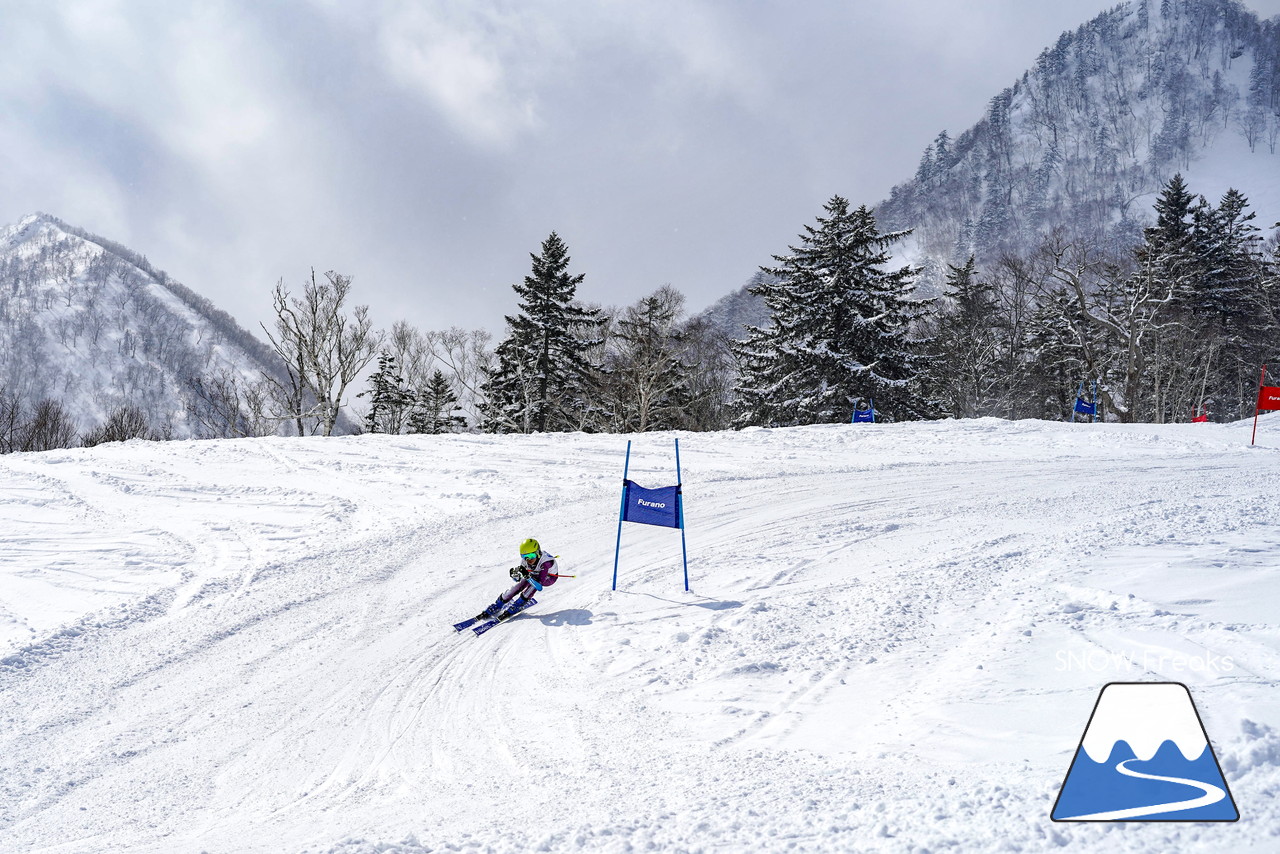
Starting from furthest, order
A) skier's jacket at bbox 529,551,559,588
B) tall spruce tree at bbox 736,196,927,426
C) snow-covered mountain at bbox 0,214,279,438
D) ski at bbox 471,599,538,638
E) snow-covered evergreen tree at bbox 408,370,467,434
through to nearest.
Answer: snow-covered mountain at bbox 0,214,279,438, snow-covered evergreen tree at bbox 408,370,467,434, tall spruce tree at bbox 736,196,927,426, skier's jacket at bbox 529,551,559,588, ski at bbox 471,599,538,638

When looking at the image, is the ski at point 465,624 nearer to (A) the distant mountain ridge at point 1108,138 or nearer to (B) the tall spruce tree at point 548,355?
(B) the tall spruce tree at point 548,355

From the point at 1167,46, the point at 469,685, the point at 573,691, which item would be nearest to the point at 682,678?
the point at 573,691

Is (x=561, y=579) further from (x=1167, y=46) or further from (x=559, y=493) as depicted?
(x=1167, y=46)

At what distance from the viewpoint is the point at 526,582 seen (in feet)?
25.4

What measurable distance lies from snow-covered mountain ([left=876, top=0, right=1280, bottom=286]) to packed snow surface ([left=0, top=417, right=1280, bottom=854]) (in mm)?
125126

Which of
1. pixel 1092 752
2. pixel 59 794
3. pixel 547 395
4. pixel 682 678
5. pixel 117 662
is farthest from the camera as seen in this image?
pixel 547 395

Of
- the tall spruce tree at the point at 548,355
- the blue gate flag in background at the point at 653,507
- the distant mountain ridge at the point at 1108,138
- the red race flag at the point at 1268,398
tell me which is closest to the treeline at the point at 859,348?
the tall spruce tree at the point at 548,355

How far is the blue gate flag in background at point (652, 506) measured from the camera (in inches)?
316

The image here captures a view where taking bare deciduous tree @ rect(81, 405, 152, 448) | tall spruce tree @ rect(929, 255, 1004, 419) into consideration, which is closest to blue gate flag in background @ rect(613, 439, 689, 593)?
tall spruce tree @ rect(929, 255, 1004, 419)

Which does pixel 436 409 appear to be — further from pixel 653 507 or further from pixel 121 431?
pixel 653 507

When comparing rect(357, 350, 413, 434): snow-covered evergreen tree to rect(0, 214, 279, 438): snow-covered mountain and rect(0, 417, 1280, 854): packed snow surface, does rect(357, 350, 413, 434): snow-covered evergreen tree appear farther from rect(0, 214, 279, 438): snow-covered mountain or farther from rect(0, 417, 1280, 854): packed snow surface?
rect(0, 214, 279, 438): snow-covered mountain

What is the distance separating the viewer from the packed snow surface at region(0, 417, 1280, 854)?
11.8 ft

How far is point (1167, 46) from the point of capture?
154m

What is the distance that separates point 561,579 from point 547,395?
24.8 metres
